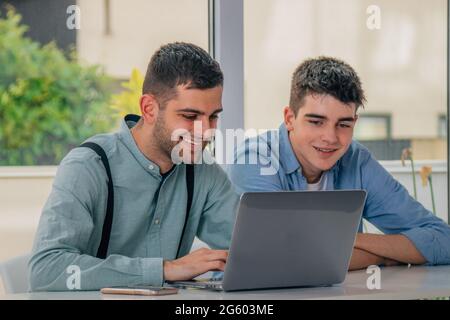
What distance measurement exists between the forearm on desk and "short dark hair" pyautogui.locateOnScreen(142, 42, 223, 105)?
62cm

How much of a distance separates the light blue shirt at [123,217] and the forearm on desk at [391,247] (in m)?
0.38

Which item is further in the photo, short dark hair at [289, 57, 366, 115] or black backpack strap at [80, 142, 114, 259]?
short dark hair at [289, 57, 366, 115]

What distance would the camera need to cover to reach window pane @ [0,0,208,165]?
10.5 feet

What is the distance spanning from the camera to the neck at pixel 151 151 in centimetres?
231

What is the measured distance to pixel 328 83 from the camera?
2658 millimetres

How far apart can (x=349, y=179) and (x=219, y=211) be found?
54 cm

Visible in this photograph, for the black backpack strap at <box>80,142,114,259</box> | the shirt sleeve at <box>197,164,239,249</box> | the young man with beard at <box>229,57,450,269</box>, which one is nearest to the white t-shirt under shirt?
the young man with beard at <box>229,57,450,269</box>

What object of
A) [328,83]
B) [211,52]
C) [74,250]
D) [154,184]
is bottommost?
[74,250]

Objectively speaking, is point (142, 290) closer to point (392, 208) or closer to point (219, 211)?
point (219, 211)

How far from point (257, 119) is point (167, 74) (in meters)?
1.20

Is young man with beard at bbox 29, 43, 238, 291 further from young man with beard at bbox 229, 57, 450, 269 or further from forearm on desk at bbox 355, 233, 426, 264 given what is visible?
forearm on desk at bbox 355, 233, 426, 264

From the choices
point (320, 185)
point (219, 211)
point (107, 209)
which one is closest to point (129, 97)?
point (320, 185)

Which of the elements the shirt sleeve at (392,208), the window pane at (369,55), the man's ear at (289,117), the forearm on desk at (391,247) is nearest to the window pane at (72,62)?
the window pane at (369,55)

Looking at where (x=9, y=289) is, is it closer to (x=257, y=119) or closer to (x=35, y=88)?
(x=35, y=88)
